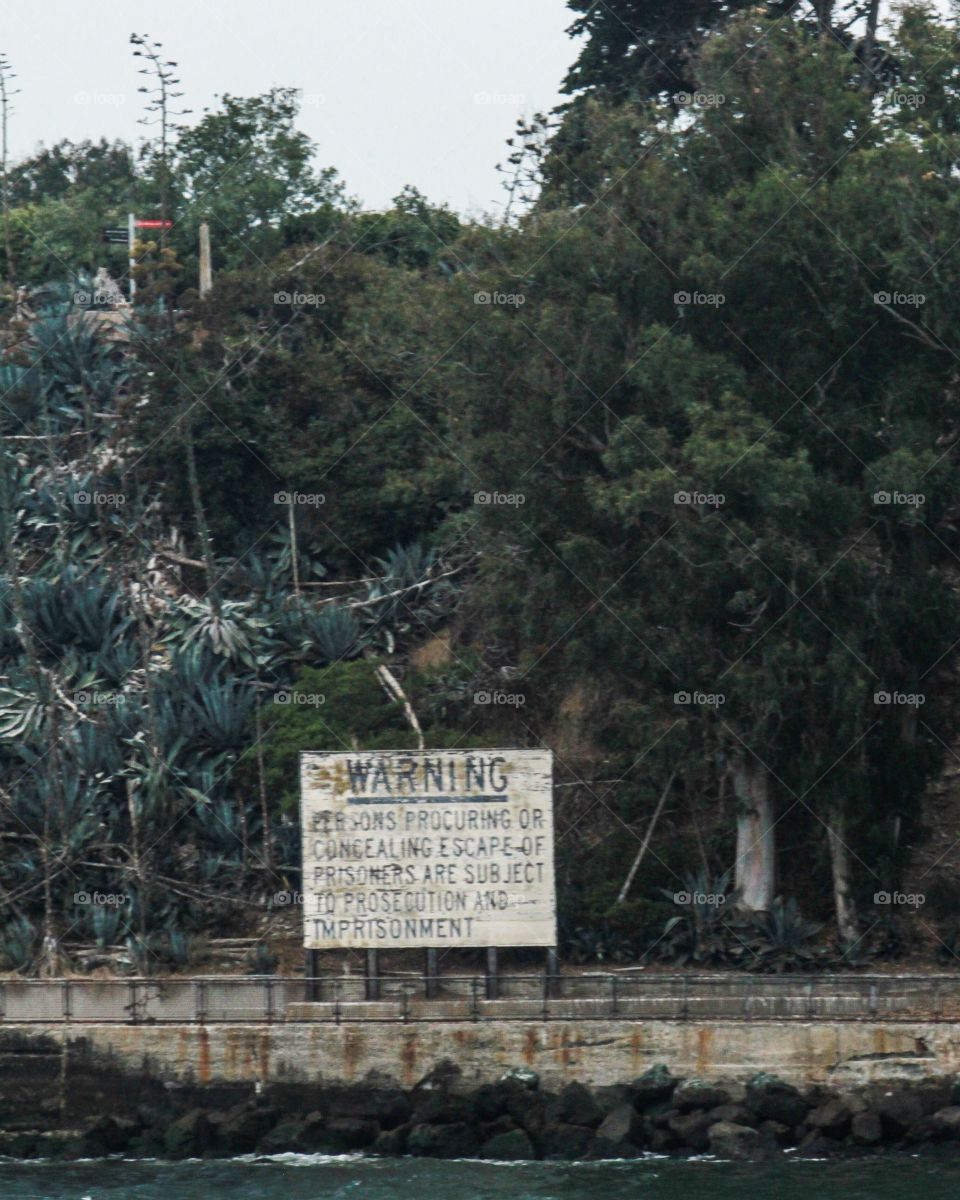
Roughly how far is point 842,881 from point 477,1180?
967 centimetres

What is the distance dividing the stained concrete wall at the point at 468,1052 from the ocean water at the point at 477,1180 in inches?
49.4

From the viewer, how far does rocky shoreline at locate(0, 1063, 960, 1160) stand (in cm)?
2506

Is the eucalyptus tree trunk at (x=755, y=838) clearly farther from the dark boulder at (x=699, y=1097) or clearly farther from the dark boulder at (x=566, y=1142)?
the dark boulder at (x=566, y=1142)

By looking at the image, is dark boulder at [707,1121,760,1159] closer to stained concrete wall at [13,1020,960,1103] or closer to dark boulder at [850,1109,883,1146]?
stained concrete wall at [13,1020,960,1103]

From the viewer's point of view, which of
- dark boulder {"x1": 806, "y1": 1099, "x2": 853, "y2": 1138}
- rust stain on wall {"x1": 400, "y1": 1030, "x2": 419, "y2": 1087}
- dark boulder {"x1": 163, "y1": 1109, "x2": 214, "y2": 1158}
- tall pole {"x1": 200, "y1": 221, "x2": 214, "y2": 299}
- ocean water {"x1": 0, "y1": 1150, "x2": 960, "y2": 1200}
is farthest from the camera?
tall pole {"x1": 200, "y1": 221, "x2": 214, "y2": 299}

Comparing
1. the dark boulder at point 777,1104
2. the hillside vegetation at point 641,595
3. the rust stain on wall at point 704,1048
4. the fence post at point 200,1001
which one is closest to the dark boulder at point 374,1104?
the fence post at point 200,1001

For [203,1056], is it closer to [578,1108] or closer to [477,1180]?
[477,1180]

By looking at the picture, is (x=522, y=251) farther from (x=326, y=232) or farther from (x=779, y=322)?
(x=326, y=232)

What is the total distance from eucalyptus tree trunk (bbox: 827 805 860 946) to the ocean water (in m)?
7.07

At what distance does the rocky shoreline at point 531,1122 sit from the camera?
25.1 metres

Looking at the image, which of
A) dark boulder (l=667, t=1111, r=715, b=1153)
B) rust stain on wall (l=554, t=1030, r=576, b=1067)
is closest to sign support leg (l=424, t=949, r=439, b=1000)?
rust stain on wall (l=554, t=1030, r=576, b=1067)

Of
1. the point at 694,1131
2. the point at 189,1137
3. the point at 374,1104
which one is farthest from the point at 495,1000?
the point at 189,1137

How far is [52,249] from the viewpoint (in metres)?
52.1

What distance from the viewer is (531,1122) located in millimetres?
25719
